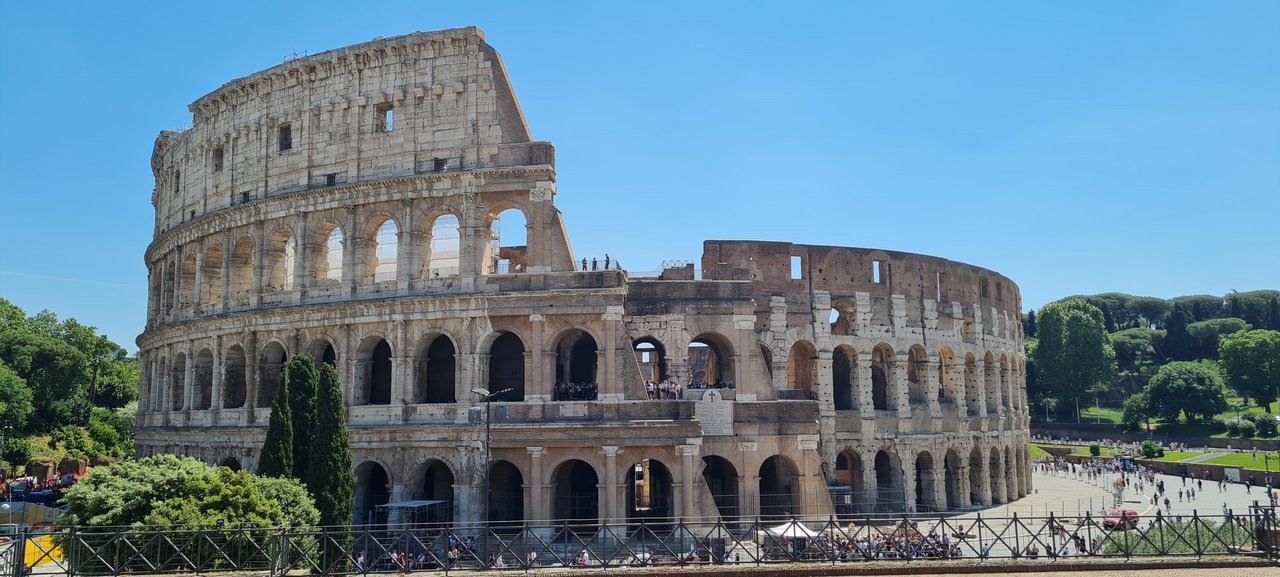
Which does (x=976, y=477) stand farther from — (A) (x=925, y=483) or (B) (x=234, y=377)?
(B) (x=234, y=377)

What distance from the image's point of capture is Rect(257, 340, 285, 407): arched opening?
3300cm

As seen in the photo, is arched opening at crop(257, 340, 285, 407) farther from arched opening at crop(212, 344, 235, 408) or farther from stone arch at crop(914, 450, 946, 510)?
stone arch at crop(914, 450, 946, 510)

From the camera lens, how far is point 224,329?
111 ft

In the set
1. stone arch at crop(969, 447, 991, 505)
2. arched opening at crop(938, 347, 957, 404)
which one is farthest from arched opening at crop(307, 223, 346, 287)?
stone arch at crop(969, 447, 991, 505)

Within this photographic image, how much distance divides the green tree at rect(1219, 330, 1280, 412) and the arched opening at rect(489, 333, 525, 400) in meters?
76.9

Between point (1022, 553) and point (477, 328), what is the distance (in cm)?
1729

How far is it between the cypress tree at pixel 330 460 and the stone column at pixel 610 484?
7461mm

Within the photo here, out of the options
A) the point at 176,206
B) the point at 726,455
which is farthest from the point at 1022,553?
the point at 176,206

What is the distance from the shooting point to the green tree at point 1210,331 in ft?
340

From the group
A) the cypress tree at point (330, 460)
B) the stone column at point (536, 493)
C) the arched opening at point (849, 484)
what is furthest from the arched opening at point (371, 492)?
the arched opening at point (849, 484)

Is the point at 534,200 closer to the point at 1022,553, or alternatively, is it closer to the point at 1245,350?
the point at 1022,553

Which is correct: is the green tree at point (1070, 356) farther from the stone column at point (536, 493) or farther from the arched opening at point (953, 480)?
the stone column at point (536, 493)

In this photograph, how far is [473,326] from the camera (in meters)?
29.8

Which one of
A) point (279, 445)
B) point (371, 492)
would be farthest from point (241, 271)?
point (279, 445)
